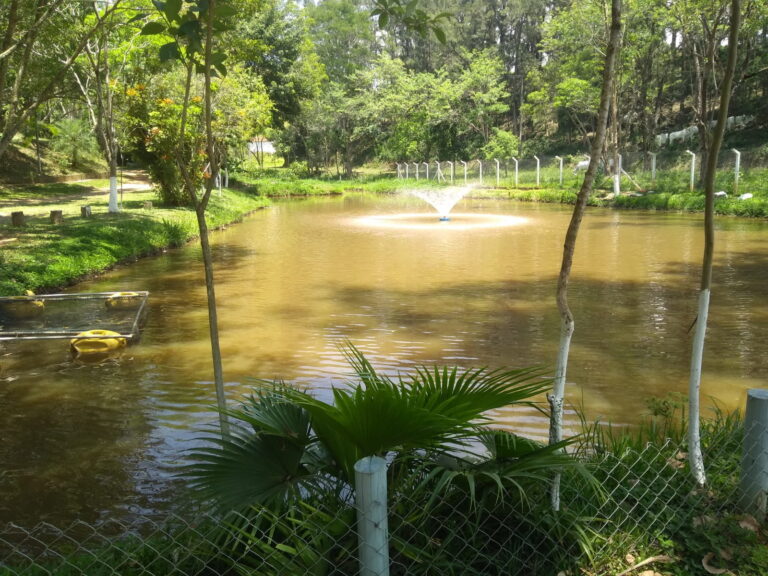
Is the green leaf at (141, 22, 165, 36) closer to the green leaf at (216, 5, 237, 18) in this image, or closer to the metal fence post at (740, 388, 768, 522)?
the green leaf at (216, 5, 237, 18)

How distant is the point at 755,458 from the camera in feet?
10.00

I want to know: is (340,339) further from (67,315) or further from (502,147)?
(502,147)

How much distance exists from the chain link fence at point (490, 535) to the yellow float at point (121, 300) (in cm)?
681

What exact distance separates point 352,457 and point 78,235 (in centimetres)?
1382

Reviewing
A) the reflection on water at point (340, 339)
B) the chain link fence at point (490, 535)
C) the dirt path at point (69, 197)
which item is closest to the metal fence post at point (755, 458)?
the chain link fence at point (490, 535)

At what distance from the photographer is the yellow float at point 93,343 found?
25.7 ft

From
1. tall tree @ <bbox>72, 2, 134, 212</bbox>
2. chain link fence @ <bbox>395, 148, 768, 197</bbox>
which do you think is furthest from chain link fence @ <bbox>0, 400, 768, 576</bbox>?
chain link fence @ <bbox>395, 148, 768, 197</bbox>

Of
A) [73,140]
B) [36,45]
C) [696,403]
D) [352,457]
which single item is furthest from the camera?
[73,140]

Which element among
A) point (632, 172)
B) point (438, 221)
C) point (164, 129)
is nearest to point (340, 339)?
point (164, 129)

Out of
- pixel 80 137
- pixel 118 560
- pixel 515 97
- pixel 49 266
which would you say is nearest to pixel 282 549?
pixel 118 560

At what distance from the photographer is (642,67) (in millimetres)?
34219

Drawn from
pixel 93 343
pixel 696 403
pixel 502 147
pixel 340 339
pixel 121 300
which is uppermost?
pixel 502 147

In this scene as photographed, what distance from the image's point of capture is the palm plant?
257 centimetres

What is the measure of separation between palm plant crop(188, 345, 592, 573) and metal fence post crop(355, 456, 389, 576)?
0.76 feet
